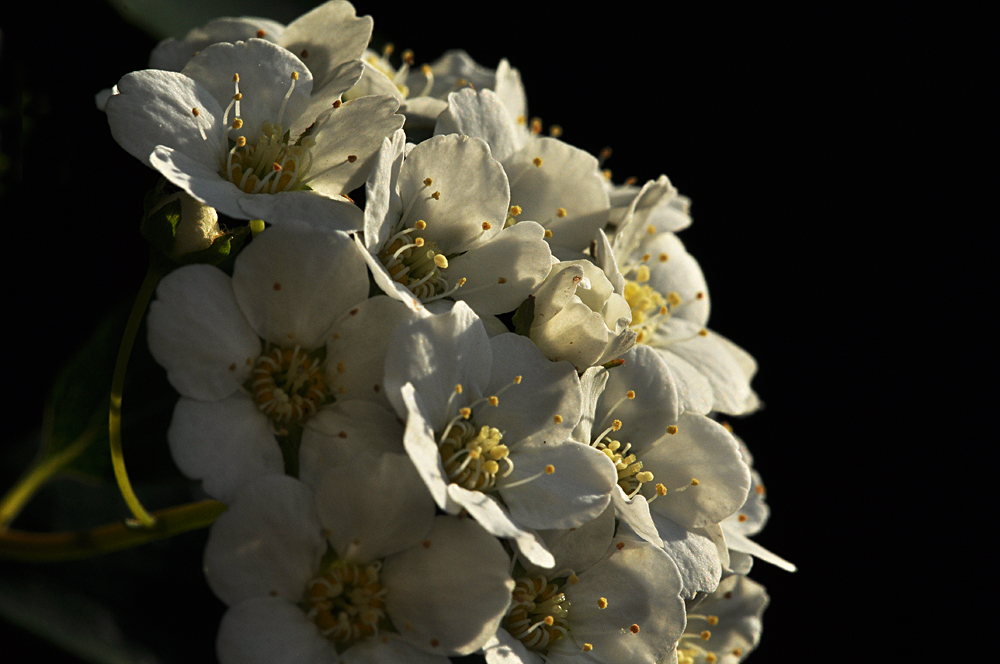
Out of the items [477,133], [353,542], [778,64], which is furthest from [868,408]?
[353,542]

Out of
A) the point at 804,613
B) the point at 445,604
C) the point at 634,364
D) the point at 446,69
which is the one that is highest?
the point at 446,69

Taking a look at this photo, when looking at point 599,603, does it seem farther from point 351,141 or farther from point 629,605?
point 351,141

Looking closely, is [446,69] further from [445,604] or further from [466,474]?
[445,604]

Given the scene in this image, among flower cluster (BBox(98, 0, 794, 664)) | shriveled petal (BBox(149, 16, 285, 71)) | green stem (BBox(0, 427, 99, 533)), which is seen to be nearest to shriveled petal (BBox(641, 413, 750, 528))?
flower cluster (BBox(98, 0, 794, 664))

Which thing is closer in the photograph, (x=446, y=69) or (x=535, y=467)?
(x=535, y=467)

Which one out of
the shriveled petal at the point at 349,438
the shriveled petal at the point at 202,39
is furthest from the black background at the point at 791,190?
the shriveled petal at the point at 349,438

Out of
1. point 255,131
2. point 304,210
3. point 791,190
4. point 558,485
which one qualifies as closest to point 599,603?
point 558,485

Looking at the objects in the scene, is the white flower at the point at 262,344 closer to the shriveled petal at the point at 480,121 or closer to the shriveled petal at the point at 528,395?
the shriveled petal at the point at 528,395
